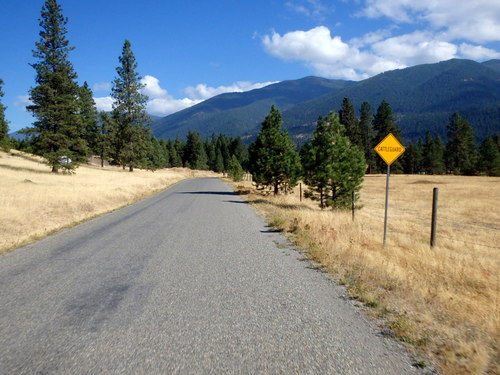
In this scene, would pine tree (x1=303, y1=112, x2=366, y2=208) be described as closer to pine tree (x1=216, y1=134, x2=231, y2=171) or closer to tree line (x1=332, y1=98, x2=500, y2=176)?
tree line (x1=332, y1=98, x2=500, y2=176)

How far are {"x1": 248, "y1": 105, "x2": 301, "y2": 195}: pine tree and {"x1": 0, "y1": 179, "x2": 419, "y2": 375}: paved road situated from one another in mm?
18340

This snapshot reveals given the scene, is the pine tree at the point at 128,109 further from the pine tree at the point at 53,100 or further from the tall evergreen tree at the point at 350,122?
the tall evergreen tree at the point at 350,122

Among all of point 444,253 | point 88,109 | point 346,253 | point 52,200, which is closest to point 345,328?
point 346,253

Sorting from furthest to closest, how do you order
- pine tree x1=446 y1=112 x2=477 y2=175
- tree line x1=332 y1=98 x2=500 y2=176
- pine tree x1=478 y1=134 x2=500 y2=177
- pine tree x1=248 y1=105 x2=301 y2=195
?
pine tree x1=446 y1=112 x2=477 y2=175
tree line x1=332 y1=98 x2=500 y2=176
pine tree x1=478 y1=134 x2=500 y2=177
pine tree x1=248 y1=105 x2=301 y2=195

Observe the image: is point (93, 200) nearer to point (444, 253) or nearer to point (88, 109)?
point (444, 253)

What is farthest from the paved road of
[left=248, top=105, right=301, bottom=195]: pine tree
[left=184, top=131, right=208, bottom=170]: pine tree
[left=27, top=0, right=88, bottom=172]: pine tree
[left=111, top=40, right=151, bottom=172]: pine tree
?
[left=184, top=131, right=208, bottom=170]: pine tree

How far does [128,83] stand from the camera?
48.5m

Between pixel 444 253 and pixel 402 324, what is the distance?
5786 millimetres

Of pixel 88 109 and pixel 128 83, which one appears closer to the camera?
pixel 128 83

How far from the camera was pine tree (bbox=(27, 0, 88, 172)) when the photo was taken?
32969 mm

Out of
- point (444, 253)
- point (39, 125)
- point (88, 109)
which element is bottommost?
point (444, 253)

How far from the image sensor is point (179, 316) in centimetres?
442

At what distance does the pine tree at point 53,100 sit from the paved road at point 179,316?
95.1ft

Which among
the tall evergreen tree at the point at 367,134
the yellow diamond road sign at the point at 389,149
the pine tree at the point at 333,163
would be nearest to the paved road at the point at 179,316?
the yellow diamond road sign at the point at 389,149
